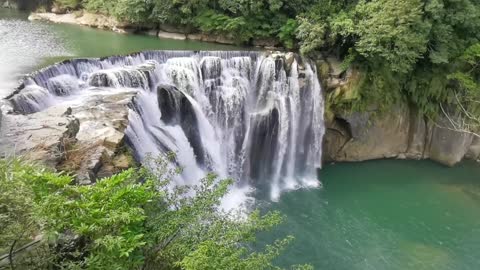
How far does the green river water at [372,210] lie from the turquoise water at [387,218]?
0.10ft

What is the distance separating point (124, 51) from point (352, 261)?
13052mm

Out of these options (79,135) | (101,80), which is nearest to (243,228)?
(79,135)

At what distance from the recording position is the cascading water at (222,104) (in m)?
12.9

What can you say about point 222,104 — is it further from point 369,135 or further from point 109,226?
point 109,226

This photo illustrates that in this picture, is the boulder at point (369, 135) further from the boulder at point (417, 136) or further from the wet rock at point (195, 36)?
the wet rock at point (195, 36)

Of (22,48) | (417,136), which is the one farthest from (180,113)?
(417,136)

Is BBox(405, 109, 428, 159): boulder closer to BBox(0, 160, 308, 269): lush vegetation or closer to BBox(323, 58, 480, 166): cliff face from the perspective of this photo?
BBox(323, 58, 480, 166): cliff face

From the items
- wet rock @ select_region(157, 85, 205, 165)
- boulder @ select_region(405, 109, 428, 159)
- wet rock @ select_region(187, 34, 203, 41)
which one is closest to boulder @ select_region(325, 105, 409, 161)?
boulder @ select_region(405, 109, 428, 159)

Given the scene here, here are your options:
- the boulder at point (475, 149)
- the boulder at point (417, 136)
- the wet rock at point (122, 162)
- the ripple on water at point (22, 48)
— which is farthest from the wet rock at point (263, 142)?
the boulder at point (475, 149)

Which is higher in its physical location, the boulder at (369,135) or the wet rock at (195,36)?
the wet rock at (195,36)

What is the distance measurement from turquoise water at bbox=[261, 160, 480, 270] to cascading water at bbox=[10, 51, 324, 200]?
3.91ft

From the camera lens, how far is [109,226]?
5.04 metres

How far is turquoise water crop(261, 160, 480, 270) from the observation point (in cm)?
1223

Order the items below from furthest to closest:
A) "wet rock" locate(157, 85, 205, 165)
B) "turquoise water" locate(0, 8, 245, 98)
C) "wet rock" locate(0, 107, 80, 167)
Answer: "turquoise water" locate(0, 8, 245, 98)
"wet rock" locate(157, 85, 205, 165)
"wet rock" locate(0, 107, 80, 167)
